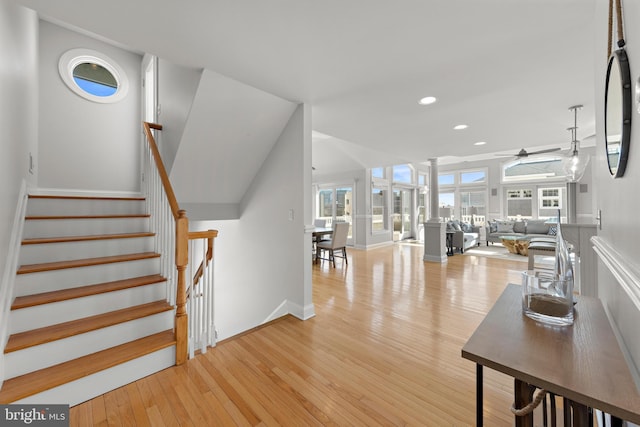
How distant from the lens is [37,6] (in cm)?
153

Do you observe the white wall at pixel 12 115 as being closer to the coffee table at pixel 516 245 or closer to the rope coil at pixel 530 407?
the rope coil at pixel 530 407

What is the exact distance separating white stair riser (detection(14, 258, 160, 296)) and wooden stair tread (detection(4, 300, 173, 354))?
32 centimetres

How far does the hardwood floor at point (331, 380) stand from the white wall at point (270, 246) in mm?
489

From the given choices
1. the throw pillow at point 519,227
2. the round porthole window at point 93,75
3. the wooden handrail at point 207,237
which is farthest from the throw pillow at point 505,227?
the round porthole window at point 93,75

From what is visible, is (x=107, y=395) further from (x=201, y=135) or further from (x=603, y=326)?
(x=603, y=326)

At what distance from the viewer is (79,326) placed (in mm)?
1701

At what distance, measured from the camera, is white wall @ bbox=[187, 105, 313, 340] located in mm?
2820

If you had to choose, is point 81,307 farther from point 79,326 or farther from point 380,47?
point 380,47

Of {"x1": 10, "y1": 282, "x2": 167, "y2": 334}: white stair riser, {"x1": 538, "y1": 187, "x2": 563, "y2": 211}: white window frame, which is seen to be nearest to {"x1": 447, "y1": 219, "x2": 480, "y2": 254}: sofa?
{"x1": 538, "y1": 187, "x2": 563, "y2": 211}: white window frame

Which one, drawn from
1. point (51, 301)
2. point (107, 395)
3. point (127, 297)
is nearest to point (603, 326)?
point (107, 395)


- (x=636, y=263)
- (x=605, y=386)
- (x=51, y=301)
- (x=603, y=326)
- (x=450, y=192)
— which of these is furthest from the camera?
(x=450, y=192)

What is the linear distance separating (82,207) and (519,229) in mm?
9924

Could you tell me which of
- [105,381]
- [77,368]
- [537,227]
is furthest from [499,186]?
[77,368]

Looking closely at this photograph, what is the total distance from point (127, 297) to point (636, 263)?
281 centimetres
